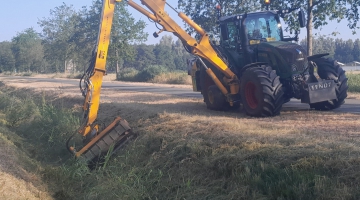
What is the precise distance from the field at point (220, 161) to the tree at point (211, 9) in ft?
52.8

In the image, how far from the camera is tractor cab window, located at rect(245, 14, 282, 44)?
38.1 ft

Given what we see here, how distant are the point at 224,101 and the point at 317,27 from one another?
1227cm

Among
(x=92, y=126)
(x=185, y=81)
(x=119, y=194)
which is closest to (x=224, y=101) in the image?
(x=92, y=126)

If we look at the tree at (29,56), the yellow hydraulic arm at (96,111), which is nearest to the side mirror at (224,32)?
the yellow hydraulic arm at (96,111)

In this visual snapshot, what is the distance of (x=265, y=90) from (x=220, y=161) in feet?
10.6

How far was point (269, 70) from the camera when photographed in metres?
10.3

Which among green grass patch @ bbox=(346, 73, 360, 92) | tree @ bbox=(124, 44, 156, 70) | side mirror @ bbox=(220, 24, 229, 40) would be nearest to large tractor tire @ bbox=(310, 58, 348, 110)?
side mirror @ bbox=(220, 24, 229, 40)

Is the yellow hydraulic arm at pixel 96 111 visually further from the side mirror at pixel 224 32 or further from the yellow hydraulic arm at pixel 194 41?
the side mirror at pixel 224 32

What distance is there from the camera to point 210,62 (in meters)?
11.6

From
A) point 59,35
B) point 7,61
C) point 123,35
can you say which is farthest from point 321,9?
point 7,61

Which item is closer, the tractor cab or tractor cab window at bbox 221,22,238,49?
the tractor cab

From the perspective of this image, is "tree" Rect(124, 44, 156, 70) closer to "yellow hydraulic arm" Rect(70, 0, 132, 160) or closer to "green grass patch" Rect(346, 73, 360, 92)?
"green grass patch" Rect(346, 73, 360, 92)

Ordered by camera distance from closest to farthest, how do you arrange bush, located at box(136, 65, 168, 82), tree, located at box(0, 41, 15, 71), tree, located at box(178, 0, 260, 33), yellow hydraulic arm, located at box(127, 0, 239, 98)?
yellow hydraulic arm, located at box(127, 0, 239, 98) → tree, located at box(178, 0, 260, 33) → bush, located at box(136, 65, 168, 82) → tree, located at box(0, 41, 15, 71)

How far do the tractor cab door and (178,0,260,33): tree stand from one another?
14792mm
